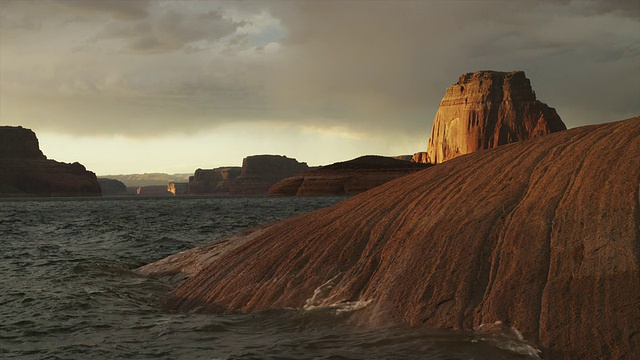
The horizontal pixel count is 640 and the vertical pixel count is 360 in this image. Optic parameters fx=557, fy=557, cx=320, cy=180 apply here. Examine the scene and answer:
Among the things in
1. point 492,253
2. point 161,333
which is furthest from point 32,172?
point 492,253

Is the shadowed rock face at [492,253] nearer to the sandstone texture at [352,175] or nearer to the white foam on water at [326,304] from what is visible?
the white foam on water at [326,304]

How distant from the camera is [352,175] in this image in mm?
131250

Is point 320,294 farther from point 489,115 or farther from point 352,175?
point 489,115

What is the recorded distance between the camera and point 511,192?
7.78 metres

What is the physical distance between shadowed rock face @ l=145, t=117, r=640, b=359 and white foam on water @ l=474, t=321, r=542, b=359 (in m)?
0.09

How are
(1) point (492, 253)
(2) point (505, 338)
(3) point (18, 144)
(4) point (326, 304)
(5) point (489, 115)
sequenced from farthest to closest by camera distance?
1. (3) point (18, 144)
2. (5) point (489, 115)
3. (4) point (326, 304)
4. (1) point (492, 253)
5. (2) point (505, 338)

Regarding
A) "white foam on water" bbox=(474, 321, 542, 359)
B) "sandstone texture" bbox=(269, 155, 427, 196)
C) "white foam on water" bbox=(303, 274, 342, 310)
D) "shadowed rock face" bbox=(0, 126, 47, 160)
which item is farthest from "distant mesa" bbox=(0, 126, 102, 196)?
"white foam on water" bbox=(474, 321, 542, 359)

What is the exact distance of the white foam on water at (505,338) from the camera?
5836 mm

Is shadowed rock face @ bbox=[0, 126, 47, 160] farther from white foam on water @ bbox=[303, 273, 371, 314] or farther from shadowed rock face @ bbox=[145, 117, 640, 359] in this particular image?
white foam on water @ bbox=[303, 273, 371, 314]

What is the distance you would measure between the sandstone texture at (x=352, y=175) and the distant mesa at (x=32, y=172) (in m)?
87.4

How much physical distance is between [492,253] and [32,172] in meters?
201

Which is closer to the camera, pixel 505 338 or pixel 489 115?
pixel 505 338

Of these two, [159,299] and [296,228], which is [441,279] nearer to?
[296,228]

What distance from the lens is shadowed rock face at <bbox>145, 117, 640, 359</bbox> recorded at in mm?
5930
